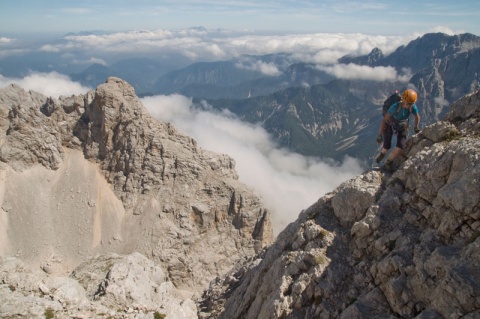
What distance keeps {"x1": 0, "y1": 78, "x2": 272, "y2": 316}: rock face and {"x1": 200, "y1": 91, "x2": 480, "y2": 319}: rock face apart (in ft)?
217

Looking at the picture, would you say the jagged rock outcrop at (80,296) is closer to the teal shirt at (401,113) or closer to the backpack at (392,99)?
the teal shirt at (401,113)

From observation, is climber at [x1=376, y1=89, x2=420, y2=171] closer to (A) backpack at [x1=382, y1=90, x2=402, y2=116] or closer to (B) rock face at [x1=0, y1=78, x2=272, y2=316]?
(A) backpack at [x1=382, y1=90, x2=402, y2=116]

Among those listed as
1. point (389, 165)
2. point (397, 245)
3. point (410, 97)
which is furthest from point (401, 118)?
point (397, 245)

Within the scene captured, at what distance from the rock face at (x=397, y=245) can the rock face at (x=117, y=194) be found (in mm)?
66277

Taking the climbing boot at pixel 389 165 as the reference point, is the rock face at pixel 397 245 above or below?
below

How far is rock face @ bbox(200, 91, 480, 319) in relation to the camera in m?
17.3

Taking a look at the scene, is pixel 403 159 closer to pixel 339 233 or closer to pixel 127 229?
pixel 339 233

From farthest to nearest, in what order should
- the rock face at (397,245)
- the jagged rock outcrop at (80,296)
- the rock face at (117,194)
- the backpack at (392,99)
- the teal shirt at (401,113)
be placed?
the rock face at (117,194), the jagged rock outcrop at (80,296), the backpack at (392,99), the teal shirt at (401,113), the rock face at (397,245)

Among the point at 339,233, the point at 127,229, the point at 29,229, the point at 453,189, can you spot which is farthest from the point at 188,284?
the point at 453,189

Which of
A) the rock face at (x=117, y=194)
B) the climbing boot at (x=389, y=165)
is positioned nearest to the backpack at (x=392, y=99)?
the climbing boot at (x=389, y=165)

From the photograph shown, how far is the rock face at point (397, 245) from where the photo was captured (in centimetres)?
1733

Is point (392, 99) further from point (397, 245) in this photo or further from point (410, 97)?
point (397, 245)

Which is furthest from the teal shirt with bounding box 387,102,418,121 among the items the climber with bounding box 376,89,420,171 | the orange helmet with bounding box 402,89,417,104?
the orange helmet with bounding box 402,89,417,104

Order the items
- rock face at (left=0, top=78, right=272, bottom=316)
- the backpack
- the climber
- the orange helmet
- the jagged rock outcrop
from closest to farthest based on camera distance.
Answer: the orange helmet, the climber, the backpack, the jagged rock outcrop, rock face at (left=0, top=78, right=272, bottom=316)
